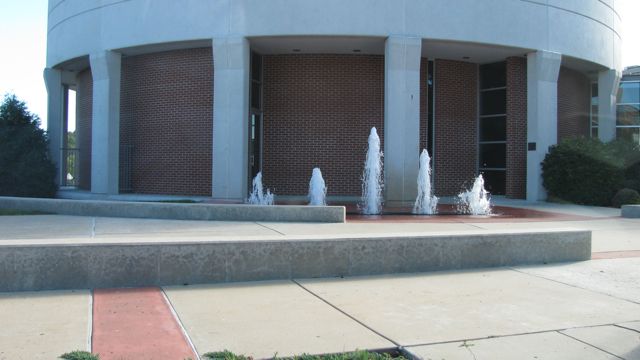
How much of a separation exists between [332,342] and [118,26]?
17800mm

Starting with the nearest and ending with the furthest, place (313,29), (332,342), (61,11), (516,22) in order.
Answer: (332,342)
(313,29)
(516,22)
(61,11)

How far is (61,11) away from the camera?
74.6ft

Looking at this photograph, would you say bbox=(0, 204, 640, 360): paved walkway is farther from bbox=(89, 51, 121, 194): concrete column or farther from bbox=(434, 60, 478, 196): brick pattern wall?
bbox=(89, 51, 121, 194): concrete column

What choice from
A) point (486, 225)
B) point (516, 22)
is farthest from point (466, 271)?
point (516, 22)

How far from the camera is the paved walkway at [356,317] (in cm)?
471

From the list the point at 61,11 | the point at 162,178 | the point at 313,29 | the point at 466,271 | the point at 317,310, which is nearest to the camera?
the point at 317,310

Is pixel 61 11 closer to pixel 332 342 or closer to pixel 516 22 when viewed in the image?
pixel 516 22

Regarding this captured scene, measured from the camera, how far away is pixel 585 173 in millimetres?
19188

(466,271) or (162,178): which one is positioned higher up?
(162,178)

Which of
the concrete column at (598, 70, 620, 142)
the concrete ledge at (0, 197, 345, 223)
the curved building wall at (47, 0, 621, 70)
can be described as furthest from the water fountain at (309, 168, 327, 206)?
the concrete column at (598, 70, 620, 142)

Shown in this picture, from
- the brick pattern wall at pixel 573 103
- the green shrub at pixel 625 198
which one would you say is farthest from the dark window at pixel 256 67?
the green shrub at pixel 625 198

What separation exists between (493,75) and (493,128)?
2002mm

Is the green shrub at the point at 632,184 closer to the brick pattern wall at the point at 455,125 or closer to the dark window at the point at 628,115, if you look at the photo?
the brick pattern wall at the point at 455,125

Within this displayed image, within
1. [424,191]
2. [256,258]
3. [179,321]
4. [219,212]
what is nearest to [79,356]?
[179,321]
